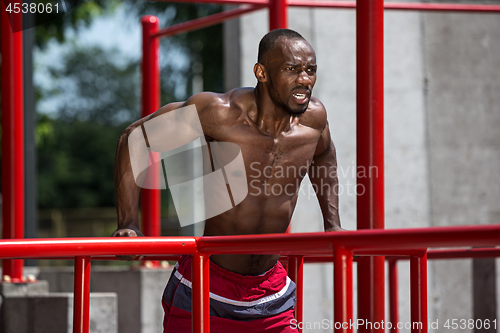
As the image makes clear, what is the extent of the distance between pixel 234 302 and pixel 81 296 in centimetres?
69

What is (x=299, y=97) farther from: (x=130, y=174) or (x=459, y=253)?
(x=459, y=253)

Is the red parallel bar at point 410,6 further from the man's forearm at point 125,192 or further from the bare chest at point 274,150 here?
the man's forearm at point 125,192

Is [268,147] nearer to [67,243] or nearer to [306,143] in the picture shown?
[306,143]

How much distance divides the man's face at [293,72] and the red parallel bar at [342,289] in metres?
0.81

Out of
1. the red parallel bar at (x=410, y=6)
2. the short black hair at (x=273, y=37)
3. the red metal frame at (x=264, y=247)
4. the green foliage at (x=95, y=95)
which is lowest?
the red metal frame at (x=264, y=247)

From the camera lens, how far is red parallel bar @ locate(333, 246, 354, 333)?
146 cm

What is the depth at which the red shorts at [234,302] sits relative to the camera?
2.23 m

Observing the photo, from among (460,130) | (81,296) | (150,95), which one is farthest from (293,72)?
(460,130)

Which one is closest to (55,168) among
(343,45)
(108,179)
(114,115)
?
(108,179)

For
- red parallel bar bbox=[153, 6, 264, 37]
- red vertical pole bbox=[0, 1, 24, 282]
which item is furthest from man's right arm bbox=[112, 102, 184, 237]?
red parallel bar bbox=[153, 6, 264, 37]

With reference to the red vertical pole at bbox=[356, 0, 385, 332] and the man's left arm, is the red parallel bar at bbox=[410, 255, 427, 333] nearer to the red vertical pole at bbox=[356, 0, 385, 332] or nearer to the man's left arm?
the red vertical pole at bbox=[356, 0, 385, 332]

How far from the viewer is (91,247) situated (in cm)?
158

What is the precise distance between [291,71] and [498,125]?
3.93m

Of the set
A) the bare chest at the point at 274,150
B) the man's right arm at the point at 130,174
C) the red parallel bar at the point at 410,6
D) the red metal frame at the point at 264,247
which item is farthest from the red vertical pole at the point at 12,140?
the red metal frame at the point at 264,247
